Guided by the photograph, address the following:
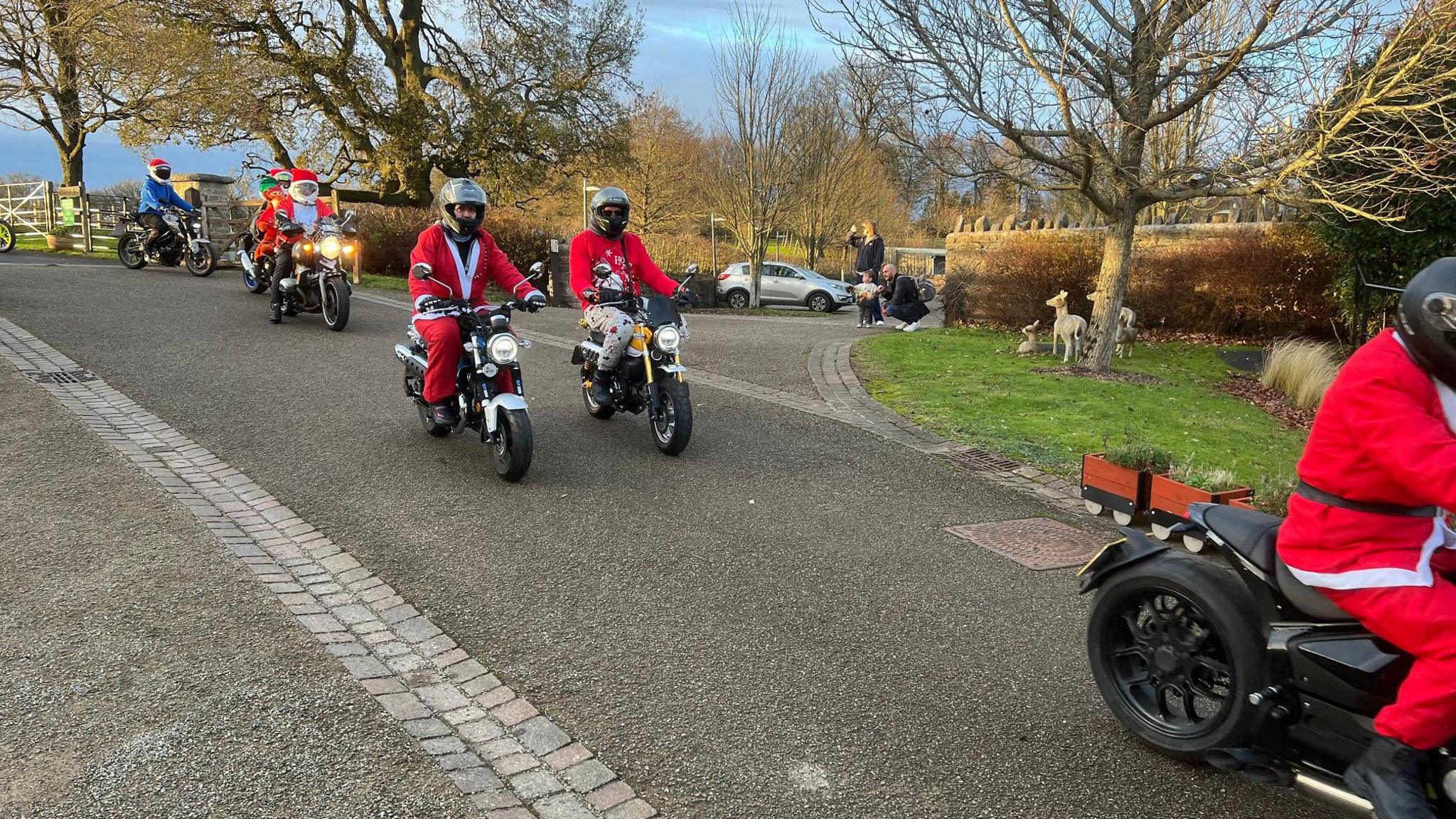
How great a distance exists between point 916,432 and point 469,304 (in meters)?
4.05

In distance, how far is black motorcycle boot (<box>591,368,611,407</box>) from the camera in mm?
8070

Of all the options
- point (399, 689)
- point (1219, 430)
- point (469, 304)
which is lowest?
point (399, 689)

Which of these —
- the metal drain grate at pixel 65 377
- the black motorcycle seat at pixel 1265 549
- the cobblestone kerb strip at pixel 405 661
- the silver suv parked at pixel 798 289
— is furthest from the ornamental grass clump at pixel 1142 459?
the silver suv parked at pixel 798 289

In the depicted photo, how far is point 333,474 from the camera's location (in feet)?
21.8

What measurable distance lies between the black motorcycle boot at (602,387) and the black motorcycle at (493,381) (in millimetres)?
1061

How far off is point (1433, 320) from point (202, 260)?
740 inches

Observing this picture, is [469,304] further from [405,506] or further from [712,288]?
[712,288]

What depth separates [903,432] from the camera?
28.6 ft

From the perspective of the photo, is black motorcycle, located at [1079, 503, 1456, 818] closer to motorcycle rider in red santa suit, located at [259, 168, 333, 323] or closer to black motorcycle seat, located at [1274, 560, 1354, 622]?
black motorcycle seat, located at [1274, 560, 1354, 622]

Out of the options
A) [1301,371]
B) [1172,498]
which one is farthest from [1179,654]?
[1301,371]

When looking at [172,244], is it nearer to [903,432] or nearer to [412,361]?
[412,361]

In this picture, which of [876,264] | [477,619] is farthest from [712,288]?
[477,619]

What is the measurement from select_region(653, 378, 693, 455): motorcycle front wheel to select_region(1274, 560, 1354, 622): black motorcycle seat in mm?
4797

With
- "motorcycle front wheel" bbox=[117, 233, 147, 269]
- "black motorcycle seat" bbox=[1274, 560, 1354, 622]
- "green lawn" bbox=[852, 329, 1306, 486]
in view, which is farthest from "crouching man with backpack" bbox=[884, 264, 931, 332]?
"black motorcycle seat" bbox=[1274, 560, 1354, 622]
